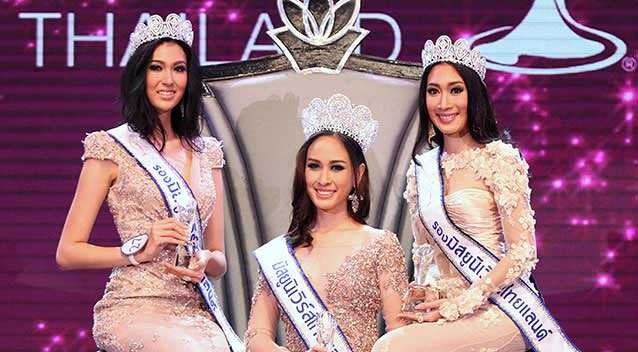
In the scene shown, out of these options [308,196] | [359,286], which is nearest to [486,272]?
[359,286]

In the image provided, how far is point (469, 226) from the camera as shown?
142 inches

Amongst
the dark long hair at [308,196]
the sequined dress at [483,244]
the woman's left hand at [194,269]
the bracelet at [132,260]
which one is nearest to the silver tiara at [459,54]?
the sequined dress at [483,244]

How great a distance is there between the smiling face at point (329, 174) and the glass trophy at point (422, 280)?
0.89ft

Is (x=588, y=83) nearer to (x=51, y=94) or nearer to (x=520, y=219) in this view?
(x=520, y=219)

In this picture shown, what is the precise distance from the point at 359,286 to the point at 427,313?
22cm

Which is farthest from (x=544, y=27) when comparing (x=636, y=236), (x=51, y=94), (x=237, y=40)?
(x=51, y=94)

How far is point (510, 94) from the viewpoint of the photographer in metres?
4.79

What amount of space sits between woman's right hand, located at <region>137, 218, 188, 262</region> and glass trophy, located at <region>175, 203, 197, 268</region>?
4 cm

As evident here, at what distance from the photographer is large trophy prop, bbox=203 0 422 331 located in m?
4.11

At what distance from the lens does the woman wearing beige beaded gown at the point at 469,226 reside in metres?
3.45

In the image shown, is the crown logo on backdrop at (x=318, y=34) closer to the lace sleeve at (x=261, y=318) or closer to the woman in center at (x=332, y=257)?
the woman in center at (x=332, y=257)

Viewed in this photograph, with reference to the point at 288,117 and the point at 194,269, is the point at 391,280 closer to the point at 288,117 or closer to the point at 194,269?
the point at 194,269

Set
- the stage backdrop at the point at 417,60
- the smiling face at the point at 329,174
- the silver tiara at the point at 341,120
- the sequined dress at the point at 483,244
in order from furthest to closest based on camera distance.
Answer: the stage backdrop at the point at 417,60 → the silver tiara at the point at 341,120 → the smiling face at the point at 329,174 → the sequined dress at the point at 483,244

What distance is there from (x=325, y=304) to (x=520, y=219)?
592 mm
